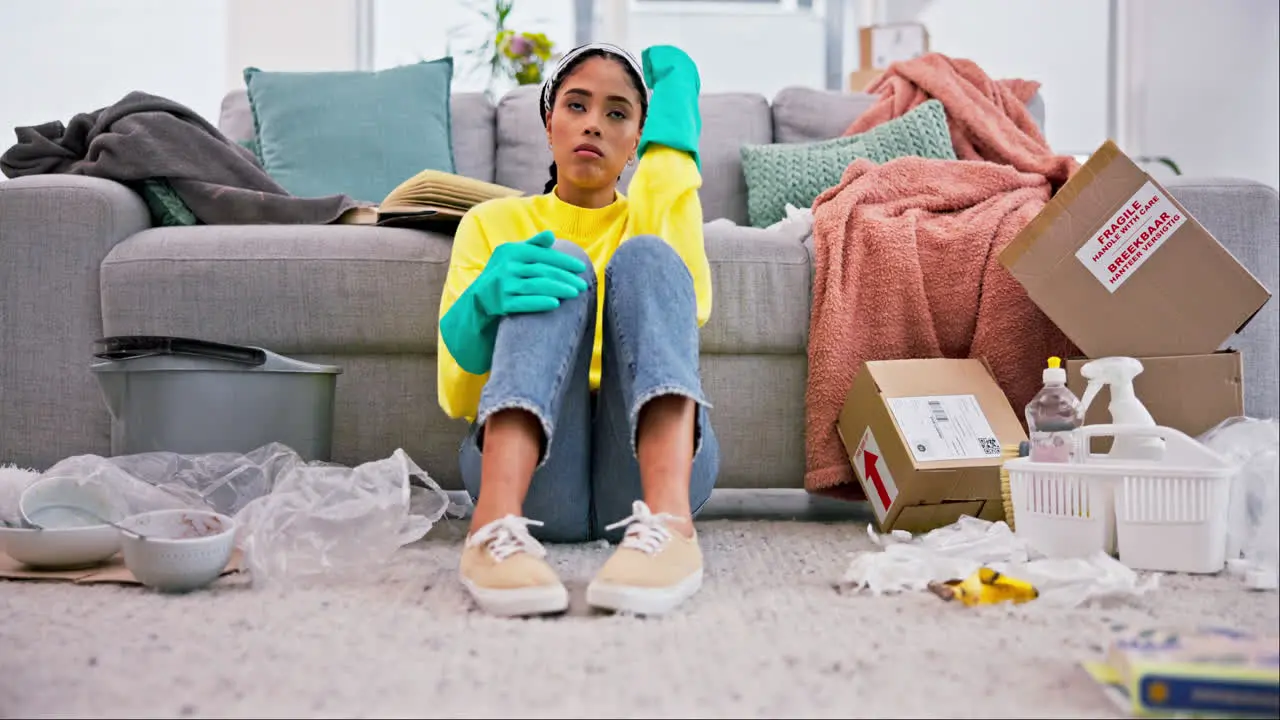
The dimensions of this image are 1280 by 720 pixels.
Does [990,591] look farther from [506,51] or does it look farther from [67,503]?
[506,51]

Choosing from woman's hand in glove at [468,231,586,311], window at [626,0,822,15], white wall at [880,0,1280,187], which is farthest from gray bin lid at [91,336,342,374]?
white wall at [880,0,1280,187]

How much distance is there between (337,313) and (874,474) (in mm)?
901

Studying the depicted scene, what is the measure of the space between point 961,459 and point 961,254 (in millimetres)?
388

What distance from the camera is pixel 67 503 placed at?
126cm

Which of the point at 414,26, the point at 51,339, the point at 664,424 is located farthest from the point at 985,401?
the point at 414,26

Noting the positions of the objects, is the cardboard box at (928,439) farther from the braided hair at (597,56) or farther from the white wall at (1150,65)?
the white wall at (1150,65)

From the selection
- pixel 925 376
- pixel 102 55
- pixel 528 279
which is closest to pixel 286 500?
pixel 528 279

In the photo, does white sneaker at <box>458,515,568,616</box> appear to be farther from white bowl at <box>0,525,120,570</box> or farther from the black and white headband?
the black and white headband

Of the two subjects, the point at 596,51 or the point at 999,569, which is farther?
the point at 596,51

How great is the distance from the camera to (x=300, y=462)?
1.48m

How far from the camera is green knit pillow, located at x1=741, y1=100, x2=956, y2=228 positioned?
7.13 ft

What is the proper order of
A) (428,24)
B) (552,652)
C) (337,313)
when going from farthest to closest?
(428,24), (337,313), (552,652)

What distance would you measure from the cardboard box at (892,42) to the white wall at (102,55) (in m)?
2.33

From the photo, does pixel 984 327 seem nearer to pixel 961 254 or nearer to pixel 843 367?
pixel 961 254
